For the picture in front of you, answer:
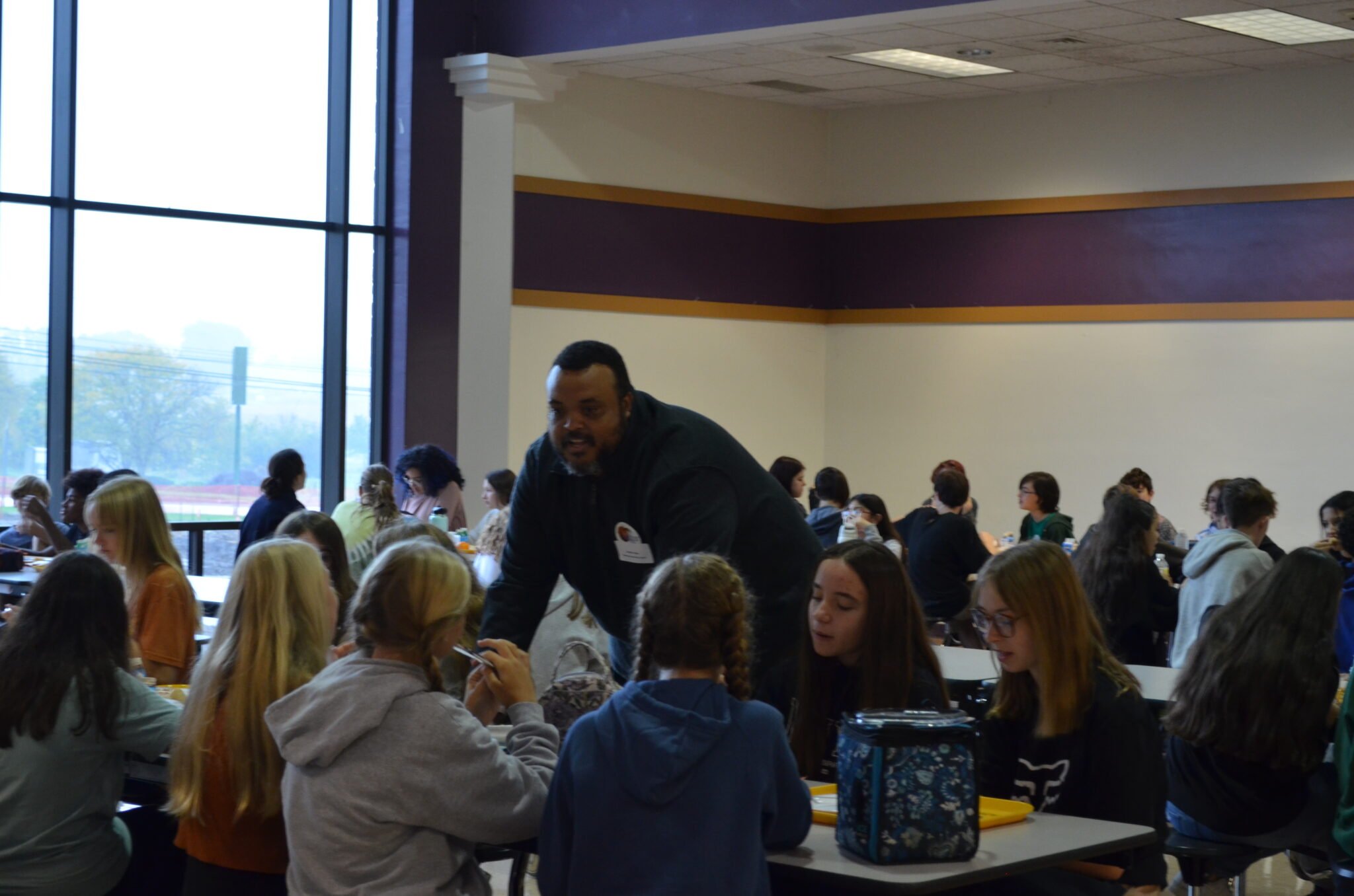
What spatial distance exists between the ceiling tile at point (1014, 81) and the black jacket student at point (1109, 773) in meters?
8.42

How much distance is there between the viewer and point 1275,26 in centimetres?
921

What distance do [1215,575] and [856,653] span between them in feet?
10.3

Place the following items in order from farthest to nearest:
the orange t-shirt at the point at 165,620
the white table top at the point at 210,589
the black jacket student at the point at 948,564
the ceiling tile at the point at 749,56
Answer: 1. the ceiling tile at the point at 749,56
2. the black jacket student at the point at 948,564
3. the white table top at the point at 210,589
4. the orange t-shirt at the point at 165,620

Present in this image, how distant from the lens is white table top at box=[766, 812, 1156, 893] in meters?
2.42

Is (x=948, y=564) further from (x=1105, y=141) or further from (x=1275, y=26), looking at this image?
(x=1105, y=141)

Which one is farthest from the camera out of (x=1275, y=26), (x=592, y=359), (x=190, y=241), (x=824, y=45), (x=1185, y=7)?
(x=190, y=241)

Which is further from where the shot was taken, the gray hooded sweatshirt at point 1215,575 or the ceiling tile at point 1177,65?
the ceiling tile at point 1177,65

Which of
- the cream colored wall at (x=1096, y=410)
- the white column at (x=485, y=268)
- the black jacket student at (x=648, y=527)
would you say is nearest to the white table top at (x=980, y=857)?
the black jacket student at (x=648, y=527)

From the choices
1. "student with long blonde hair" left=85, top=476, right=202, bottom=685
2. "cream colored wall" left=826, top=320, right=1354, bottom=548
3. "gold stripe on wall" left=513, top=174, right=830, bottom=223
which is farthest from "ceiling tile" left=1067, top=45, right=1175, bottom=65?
"student with long blonde hair" left=85, top=476, right=202, bottom=685

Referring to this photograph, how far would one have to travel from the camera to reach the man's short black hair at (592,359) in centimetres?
315

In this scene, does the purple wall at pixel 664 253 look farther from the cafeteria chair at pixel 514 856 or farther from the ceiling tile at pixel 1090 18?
the cafeteria chair at pixel 514 856

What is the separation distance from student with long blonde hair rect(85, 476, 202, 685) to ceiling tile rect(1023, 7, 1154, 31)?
609cm

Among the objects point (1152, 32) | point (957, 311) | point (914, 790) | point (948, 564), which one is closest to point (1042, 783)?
point (914, 790)

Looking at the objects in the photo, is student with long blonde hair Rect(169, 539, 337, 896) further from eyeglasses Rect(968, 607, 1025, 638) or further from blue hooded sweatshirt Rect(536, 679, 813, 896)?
eyeglasses Rect(968, 607, 1025, 638)
